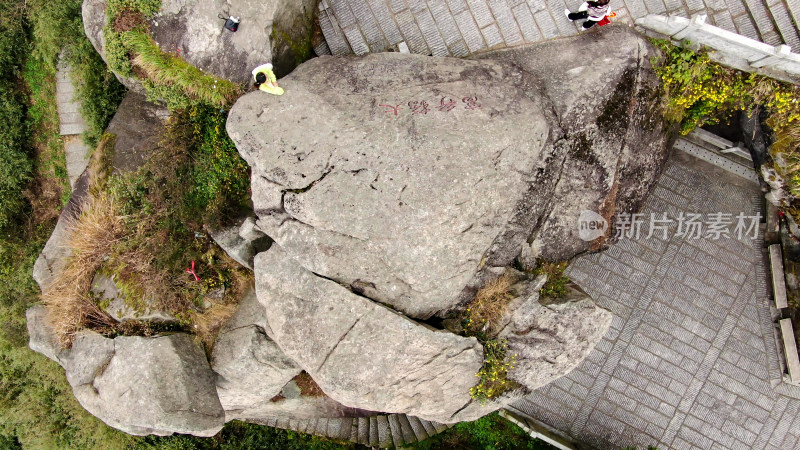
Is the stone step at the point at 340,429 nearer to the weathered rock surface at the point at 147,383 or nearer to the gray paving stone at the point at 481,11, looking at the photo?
the weathered rock surface at the point at 147,383

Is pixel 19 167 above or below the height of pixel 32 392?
above

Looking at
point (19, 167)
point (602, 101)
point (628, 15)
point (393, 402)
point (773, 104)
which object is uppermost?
point (19, 167)

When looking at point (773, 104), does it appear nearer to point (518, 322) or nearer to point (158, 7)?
point (518, 322)

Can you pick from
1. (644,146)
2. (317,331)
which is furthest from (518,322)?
(644,146)

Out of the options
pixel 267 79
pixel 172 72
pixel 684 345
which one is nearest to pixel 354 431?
pixel 684 345

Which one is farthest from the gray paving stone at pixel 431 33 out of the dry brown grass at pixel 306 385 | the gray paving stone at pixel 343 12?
the dry brown grass at pixel 306 385

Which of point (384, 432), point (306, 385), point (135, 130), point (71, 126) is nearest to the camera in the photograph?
point (135, 130)

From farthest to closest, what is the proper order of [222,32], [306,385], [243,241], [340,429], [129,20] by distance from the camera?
[340,429]
[306,385]
[243,241]
[129,20]
[222,32]

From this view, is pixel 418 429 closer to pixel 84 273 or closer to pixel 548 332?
pixel 548 332
